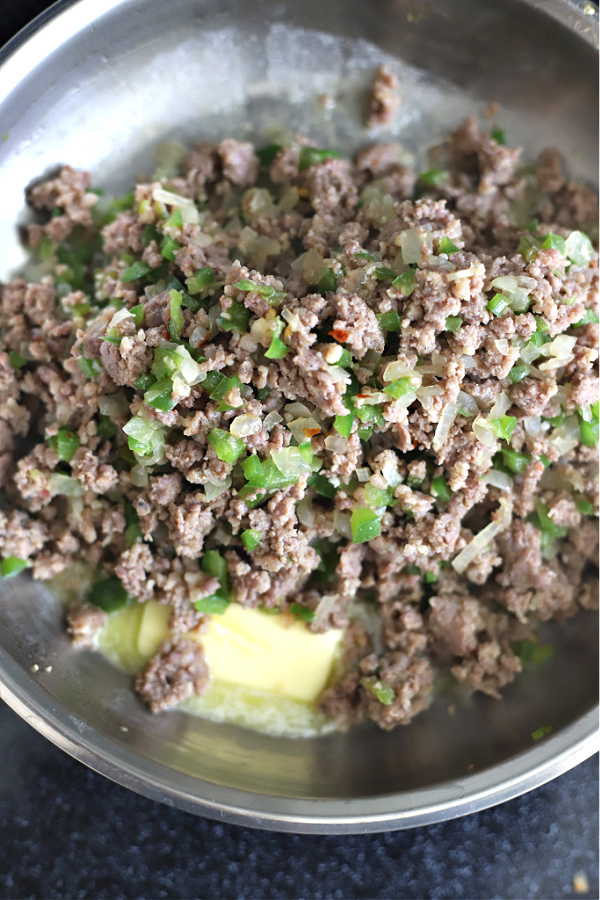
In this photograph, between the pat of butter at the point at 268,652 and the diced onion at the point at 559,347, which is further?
the pat of butter at the point at 268,652

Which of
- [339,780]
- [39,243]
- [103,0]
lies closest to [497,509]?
[339,780]

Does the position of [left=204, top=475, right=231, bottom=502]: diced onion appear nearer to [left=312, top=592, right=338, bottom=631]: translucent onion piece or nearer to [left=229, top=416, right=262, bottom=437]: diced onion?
[left=229, top=416, right=262, bottom=437]: diced onion

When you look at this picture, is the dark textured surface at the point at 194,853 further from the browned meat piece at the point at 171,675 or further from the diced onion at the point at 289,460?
the diced onion at the point at 289,460

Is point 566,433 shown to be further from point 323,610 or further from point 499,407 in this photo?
point 323,610

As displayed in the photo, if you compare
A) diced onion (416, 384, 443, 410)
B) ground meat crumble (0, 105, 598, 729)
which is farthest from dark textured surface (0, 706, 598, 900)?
diced onion (416, 384, 443, 410)

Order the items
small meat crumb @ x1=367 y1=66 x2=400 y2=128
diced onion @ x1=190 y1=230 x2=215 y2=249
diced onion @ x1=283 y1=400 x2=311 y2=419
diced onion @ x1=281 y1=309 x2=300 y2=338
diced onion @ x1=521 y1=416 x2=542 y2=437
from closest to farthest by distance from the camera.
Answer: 1. diced onion @ x1=281 y1=309 x2=300 y2=338
2. diced onion @ x1=283 y1=400 x2=311 y2=419
3. diced onion @ x1=521 y1=416 x2=542 y2=437
4. diced onion @ x1=190 y1=230 x2=215 y2=249
5. small meat crumb @ x1=367 y1=66 x2=400 y2=128

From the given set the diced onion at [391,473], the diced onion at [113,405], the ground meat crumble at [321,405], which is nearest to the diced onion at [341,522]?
the ground meat crumble at [321,405]

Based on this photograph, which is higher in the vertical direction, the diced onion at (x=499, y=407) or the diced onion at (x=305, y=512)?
the diced onion at (x=305, y=512)

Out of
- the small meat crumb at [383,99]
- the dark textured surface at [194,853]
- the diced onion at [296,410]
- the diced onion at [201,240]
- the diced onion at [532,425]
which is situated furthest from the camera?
the small meat crumb at [383,99]
